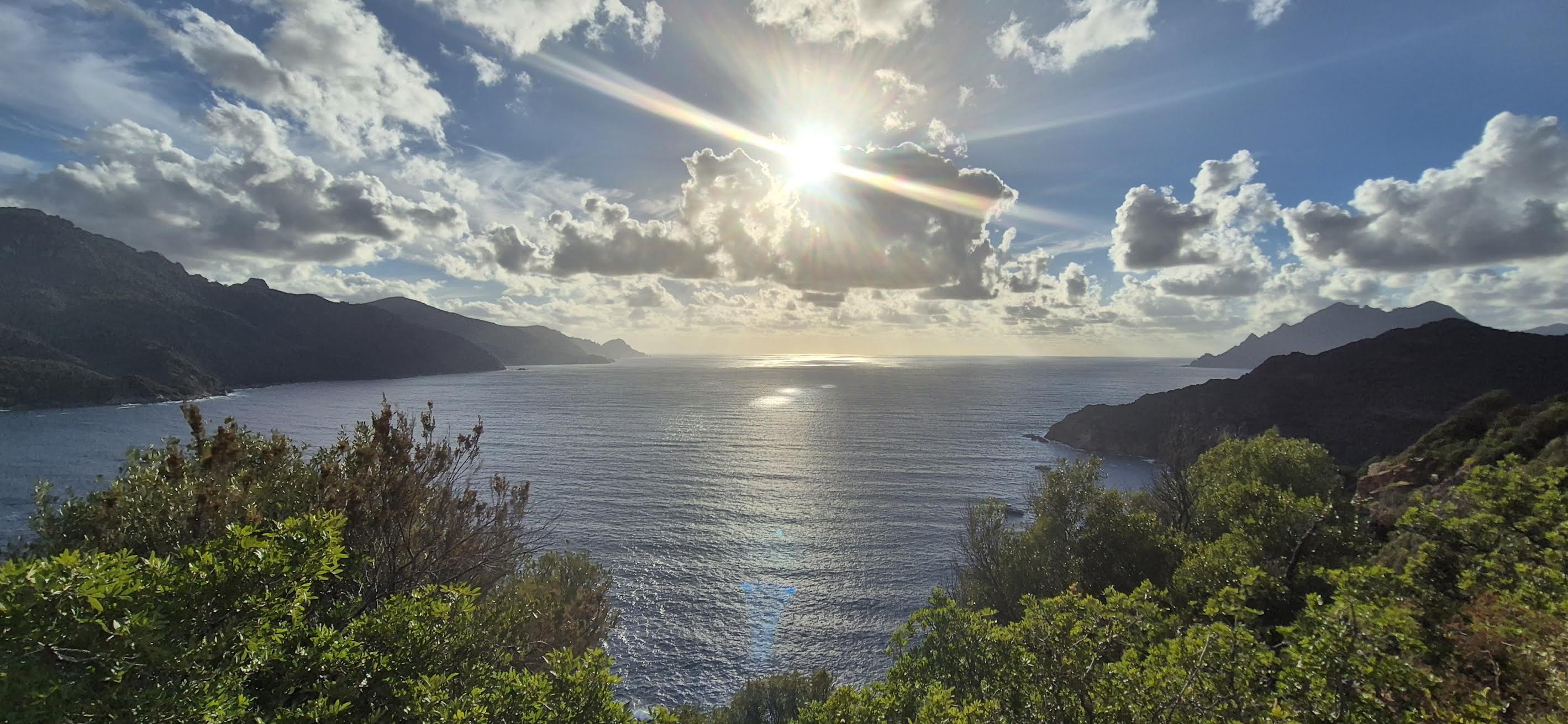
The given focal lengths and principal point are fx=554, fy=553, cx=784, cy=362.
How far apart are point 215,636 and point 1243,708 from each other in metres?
18.6

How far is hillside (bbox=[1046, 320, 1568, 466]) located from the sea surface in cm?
1848

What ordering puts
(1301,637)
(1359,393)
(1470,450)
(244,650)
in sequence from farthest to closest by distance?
(1359,393) < (1470,450) < (1301,637) < (244,650)

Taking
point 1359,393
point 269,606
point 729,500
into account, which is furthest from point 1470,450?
point 1359,393

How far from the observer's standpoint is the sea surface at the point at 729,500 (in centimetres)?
4966

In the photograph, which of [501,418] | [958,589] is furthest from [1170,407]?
[501,418]

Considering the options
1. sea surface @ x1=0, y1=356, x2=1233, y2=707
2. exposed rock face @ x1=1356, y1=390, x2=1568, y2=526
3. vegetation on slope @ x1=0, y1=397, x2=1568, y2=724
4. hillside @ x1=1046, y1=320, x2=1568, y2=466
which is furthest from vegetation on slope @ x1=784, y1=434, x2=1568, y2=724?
hillside @ x1=1046, y1=320, x2=1568, y2=466

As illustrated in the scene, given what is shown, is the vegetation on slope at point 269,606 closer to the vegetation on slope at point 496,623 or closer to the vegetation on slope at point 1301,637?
the vegetation on slope at point 496,623

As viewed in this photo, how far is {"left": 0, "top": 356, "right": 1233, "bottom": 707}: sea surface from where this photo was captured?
49656mm

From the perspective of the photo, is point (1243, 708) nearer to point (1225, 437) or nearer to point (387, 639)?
point (387, 639)

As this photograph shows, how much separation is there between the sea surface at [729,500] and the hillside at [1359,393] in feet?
60.6

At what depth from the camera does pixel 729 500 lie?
87375 mm

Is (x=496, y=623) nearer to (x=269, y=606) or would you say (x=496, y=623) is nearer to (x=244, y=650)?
(x=269, y=606)

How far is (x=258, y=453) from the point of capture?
62.0 ft

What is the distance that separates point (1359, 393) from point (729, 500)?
125 meters
